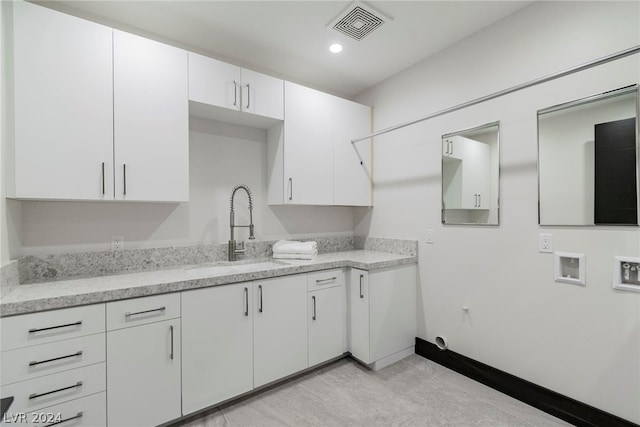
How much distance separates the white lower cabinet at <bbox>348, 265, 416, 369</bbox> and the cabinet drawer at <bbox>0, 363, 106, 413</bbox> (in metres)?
1.72

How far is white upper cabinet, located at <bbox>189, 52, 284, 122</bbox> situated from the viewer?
2.09m

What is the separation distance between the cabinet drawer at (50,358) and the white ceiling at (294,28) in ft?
→ 6.93

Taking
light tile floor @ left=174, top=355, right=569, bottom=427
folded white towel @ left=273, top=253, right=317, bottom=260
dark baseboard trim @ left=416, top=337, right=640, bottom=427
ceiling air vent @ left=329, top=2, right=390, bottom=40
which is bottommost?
light tile floor @ left=174, top=355, right=569, bottom=427

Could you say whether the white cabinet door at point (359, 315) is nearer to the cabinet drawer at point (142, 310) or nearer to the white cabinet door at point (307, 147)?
the white cabinet door at point (307, 147)

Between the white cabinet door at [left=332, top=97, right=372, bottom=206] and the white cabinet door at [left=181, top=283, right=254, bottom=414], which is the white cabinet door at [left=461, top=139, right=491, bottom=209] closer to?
the white cabinet door at [left=332, top=97, right=372, bottom=206]

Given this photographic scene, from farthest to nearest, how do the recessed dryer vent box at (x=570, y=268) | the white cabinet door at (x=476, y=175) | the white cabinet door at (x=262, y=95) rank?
the white cabinet door at (x=262, y=95), the white cabinet door at (x=476, y=175), the recessed dryer vent box at (x=570, y=268)

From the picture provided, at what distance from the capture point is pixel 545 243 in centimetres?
188

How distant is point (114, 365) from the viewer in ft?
5.09

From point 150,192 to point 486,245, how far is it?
2.45 meters

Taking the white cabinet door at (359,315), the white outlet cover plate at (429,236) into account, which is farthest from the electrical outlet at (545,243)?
the white cabinet door at (359,315)

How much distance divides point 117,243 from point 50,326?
0.76 metres

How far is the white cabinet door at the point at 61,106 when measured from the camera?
5.11ft

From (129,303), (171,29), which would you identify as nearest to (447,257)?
(129,303)

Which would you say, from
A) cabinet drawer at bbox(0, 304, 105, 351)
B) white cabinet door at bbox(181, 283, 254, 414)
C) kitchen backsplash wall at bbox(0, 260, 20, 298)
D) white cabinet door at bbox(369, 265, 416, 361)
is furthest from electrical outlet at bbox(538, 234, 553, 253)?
kitchen backsplash wall at bbox(0, 260, 20, 298)
